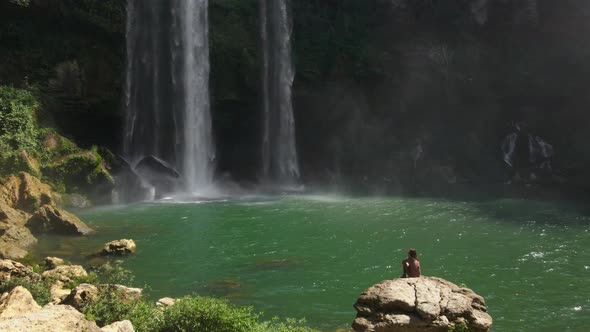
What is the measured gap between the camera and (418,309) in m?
9.97

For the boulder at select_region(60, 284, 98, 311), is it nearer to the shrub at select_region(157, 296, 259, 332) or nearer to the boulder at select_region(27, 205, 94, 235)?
the shrub at select_region(157, 296, 259, 332)

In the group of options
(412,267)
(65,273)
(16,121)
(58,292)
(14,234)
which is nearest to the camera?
(412,267)

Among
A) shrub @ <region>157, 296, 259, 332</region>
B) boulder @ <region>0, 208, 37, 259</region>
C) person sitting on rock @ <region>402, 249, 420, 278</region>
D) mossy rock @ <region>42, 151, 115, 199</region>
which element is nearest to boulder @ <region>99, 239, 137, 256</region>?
boulder @ <region>0, 208, 37, 259</region>

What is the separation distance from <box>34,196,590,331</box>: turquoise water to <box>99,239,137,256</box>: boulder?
626 millimetres

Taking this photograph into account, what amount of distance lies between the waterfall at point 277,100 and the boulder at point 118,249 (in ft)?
85.5

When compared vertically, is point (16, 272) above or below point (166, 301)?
above

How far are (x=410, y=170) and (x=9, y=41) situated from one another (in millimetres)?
34582

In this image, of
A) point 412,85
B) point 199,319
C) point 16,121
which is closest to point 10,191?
point 16,121

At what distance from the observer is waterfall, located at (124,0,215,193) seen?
136 ft

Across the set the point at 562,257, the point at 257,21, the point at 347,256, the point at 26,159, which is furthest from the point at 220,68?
the point at 562,257

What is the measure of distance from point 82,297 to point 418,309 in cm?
820

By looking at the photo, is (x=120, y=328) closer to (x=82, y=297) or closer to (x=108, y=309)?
(x=108, y=309)

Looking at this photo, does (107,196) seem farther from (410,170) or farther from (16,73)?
(410,170)

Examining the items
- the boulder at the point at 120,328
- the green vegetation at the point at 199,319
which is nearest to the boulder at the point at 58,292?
the green vegetation at the point at 199,319
